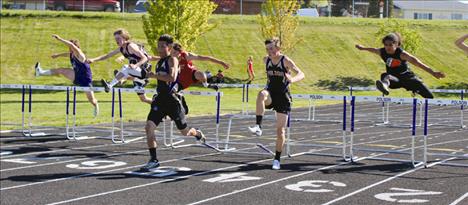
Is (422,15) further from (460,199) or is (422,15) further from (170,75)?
(460,199)

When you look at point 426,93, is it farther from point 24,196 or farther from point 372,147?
point 24,196

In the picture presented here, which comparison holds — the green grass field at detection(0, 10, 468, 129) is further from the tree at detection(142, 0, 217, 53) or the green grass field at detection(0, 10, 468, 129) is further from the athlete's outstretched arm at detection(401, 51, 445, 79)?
the athlete's outstretched arm at detection(401, 51, 445, 79)

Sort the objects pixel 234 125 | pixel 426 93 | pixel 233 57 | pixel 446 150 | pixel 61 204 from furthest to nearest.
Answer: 1. pixel 233 57
2. pixel 234 125
3. pixel 446 150
4. pixel 426 93
5. pixel 61 204

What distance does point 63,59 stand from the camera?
41.7m

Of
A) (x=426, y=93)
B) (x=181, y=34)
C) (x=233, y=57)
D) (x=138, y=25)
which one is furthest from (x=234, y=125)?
(x=138, y=25)

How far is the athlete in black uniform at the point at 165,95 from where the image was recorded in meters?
10.2

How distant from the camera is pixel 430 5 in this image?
6781 cm

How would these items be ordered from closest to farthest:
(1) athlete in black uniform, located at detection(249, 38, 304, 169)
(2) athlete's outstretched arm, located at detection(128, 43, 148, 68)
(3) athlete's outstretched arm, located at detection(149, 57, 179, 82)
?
(3) athlete's outstretched arm, located at detection(149, 57, 179, 82) < (1) athlete in black uniform, located at detection(249, 38, 304, 169) < (2) athlete's outstretched arm, located at detection(128, 43, 148, 68)

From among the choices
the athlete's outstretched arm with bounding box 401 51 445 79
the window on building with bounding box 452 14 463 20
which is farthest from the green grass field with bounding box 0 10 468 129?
the athlete's outstretched arm with bounding box 401 51 445 79

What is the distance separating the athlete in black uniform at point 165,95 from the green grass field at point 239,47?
1857 centimetres

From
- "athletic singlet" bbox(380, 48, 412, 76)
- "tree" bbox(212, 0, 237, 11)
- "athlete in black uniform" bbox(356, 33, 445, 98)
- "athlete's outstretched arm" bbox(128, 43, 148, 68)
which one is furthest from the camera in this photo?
"tree" bbox(212, 0, 237, 11)

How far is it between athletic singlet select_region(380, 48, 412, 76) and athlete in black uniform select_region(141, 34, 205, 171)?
11.9 feet

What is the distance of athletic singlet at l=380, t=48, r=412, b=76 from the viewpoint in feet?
38.1

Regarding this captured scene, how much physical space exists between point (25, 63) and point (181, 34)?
474 inches
